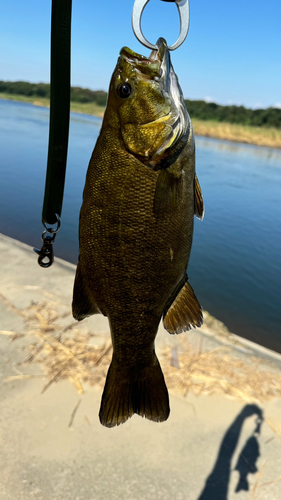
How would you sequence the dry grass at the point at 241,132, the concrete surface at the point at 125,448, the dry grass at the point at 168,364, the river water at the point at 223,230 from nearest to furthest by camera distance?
the concrete surface at the point at 125,448, the dry grass at the point at 168,364, the river water at the point at 223,230, the dry grass at the point at 241,132

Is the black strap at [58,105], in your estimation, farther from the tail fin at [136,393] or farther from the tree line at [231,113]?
the tree line at [231,113]

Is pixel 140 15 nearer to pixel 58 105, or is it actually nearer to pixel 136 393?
pixel 58 105

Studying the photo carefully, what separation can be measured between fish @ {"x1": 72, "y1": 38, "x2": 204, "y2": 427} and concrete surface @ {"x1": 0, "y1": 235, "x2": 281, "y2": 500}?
1.85 meters

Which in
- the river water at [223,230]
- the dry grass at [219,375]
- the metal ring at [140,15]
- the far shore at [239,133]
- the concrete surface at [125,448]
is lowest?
the river water at [223,230]

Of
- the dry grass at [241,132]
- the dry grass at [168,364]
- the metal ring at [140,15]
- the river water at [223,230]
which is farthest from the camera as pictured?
the dry grass at [241,132]

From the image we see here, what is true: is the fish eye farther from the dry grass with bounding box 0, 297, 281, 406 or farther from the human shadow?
the dry grass with bounding box 0, 297, 281, 406

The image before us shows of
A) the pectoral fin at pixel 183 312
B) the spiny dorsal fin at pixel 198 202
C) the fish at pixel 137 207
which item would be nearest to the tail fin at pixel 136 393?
the fish at pixel 137 207

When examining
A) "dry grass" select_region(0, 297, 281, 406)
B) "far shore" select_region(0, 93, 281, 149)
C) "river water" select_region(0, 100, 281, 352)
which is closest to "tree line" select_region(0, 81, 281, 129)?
"far shore" select_region(0, 93, 281, 149)

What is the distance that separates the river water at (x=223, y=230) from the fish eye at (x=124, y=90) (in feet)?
14.9

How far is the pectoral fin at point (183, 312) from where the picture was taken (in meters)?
1.31

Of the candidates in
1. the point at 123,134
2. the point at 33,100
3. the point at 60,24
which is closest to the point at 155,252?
the point at 123,134

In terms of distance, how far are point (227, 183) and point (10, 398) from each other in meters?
14.2

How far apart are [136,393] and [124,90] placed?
3.47 ft

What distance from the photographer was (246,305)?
7469mm
